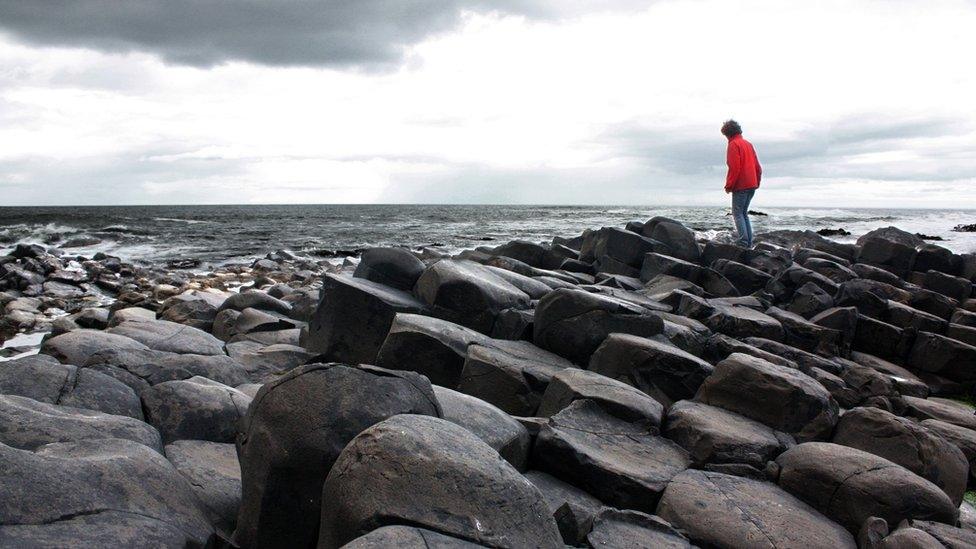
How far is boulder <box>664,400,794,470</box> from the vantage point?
5.31 meters

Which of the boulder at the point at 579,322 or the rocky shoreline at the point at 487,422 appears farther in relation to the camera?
the boulder at the point at 579,322

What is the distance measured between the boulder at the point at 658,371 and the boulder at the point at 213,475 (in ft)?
11.7

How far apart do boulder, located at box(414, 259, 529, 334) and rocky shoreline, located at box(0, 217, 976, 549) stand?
0.03 meters

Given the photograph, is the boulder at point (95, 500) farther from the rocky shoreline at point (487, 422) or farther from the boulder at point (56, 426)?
the boulder at point (56, 426)

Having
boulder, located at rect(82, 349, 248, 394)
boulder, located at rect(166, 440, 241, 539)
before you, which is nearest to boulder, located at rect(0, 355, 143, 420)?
boulder, located at rect(82, 349, 248, 394)

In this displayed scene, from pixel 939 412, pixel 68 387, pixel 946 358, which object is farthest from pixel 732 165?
pixel 68 387

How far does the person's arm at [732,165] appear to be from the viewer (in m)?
14.6

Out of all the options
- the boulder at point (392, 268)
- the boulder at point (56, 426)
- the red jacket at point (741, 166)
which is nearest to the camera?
the boulder at point (56, 426)

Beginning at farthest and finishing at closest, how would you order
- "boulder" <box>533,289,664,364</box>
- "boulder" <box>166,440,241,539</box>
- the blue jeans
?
the blue jeans, "boulder" <box>533,289,664,364</box>, "boulder" <box>166,440,241,539</box>

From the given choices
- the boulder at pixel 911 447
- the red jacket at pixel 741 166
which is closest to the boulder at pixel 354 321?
the boulder at pixel 911 447

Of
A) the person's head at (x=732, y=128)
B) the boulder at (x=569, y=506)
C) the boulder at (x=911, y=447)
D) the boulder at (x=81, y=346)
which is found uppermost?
the person's head at (x=732, y=128)

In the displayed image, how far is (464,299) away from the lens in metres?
7.64

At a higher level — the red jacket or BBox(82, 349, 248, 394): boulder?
the red jacket

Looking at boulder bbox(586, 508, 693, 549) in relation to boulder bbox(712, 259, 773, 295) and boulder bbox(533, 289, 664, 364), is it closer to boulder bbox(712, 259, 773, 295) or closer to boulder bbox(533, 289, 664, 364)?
boulder bbox(533, 289, 664, 364)
